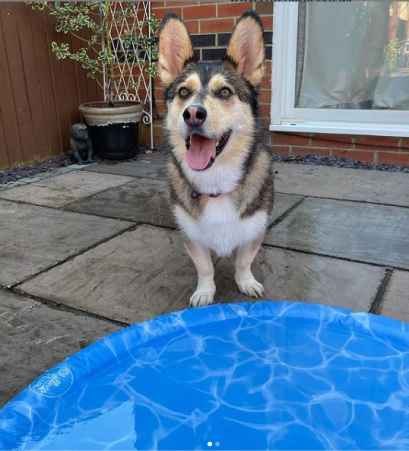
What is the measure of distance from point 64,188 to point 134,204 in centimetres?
97

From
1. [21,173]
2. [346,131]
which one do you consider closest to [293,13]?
[346,131]

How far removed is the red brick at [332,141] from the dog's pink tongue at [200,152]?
327 cm

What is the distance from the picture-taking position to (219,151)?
2.11 m

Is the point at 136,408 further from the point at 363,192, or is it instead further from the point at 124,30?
the point at 124,30

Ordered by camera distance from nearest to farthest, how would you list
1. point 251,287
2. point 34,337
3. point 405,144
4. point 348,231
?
point 34,337 → point 251,287 → point 348,231 → point 405,144

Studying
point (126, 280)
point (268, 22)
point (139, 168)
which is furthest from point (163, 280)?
point (268, 22)

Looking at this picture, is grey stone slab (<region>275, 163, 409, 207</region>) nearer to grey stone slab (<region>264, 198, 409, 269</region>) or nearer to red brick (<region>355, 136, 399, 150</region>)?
grey stone slab (<region>264, 198, 409, 269</region>)

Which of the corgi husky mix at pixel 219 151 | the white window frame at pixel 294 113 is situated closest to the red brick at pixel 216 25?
the white window frame at pixel 294 113

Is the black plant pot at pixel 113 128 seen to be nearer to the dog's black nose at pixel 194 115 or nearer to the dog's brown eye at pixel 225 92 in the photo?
the dog's brown eye at pixel 225 92

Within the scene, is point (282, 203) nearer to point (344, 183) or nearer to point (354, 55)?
point (344, 183)

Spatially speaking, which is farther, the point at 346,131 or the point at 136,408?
the point at 346,131

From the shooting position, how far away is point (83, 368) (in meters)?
1.81

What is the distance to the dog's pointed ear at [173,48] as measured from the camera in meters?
2.14

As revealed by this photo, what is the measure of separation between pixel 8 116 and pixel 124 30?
1.87 metres
